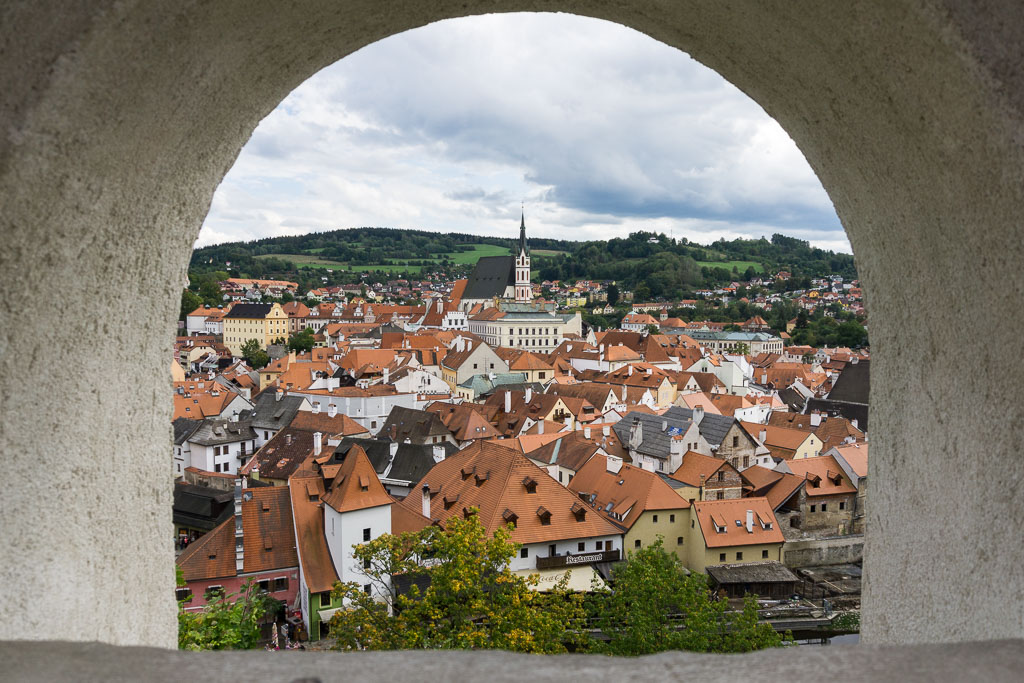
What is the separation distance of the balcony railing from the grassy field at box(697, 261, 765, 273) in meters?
145

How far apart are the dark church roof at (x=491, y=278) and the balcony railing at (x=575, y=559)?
83736 mm

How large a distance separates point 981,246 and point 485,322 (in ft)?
278

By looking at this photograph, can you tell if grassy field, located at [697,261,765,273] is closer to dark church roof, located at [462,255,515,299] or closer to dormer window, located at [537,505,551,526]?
dark church roof, located at [462,255,515,299]

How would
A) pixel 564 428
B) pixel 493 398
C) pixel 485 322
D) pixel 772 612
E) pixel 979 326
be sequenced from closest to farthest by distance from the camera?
pixel 979 326 < pixel 772 612 < pixel 564 428 < pixel 493 398 < pixel 485 322

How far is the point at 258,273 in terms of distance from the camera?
6152 inches

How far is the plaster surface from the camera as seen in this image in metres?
1.58

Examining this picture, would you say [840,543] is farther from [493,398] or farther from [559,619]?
[493,398]

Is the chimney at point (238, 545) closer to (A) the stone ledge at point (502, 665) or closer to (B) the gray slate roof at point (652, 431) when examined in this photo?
(B) the gray slate roof at point (652, 431)

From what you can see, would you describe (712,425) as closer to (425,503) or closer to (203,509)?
(425,503)

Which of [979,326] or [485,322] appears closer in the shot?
[979,326]

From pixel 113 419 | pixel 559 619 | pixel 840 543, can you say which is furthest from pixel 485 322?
pixel 113 419

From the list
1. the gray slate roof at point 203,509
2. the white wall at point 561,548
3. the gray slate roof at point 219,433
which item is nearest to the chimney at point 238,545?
the gray slate roof at point 203,509

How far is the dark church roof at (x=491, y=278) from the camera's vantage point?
106 m

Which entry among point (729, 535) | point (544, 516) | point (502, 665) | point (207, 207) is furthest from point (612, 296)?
point (502, 665)
